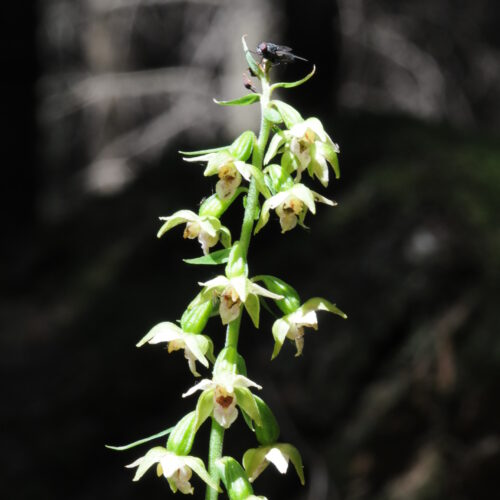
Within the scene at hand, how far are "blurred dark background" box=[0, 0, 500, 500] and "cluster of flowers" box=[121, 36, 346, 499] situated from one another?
2.00 metres

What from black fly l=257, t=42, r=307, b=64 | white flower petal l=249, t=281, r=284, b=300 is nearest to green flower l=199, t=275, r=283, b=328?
white flower petal l=249, t=281, r=284, b=300

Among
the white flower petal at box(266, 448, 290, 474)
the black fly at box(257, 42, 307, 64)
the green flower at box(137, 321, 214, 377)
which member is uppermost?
the black fly at box(257, 42, 307, 64)

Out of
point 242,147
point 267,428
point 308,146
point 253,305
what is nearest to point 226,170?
point 242,147

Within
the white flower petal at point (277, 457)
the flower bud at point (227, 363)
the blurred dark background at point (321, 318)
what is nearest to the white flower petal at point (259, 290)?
the flower bud at point (227, 363)

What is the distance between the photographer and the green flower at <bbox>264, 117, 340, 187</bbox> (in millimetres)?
1477

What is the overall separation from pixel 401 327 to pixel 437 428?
0.47 metres

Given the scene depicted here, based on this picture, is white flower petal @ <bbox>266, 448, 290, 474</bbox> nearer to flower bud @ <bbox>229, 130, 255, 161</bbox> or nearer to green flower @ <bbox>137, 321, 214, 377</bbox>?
green flower @ <bbox>137, 321, 214, 377</bbox>

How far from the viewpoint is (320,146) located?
151cm

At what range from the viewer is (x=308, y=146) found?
150 centimetres

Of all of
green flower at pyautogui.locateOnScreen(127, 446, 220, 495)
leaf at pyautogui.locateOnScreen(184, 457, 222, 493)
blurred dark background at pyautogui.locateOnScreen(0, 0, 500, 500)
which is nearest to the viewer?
leaf at pyautogui.locateOnScreen(184, 457, 222, 493)

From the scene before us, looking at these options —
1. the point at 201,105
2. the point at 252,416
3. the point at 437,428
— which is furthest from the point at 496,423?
the point at 201,105

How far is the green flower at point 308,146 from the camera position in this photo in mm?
1477

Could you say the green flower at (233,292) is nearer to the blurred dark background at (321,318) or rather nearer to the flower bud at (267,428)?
the flower bud at (267,428)

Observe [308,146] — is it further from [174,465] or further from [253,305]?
[174,465]
